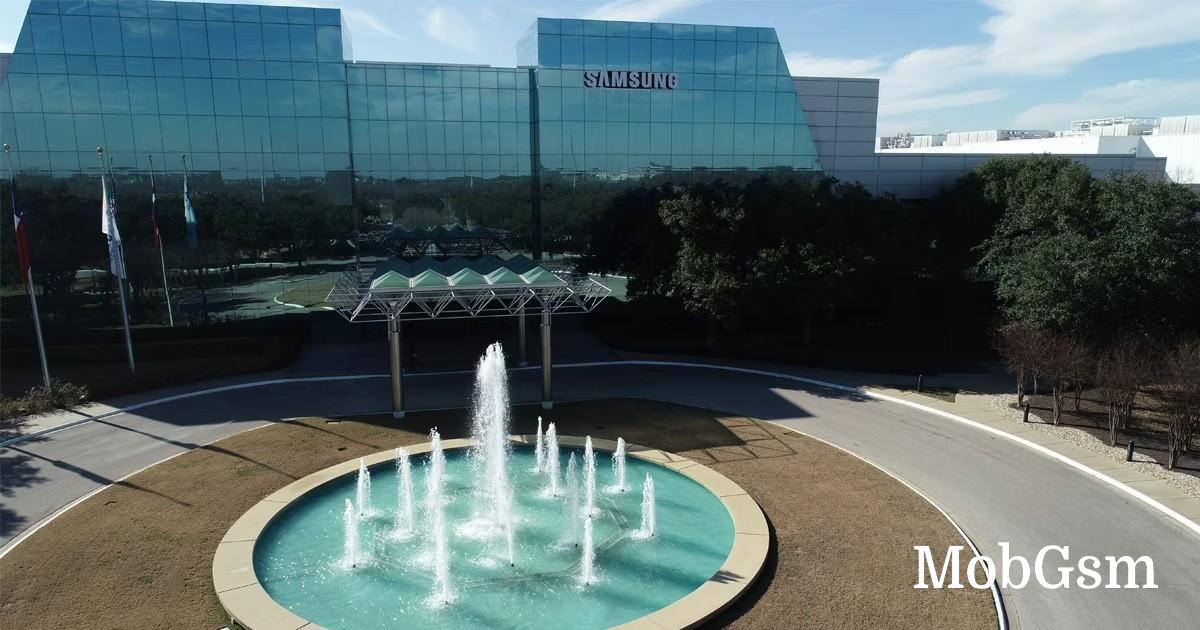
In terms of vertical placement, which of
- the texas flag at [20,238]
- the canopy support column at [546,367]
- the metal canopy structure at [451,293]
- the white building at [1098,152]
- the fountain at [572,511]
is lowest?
the fountain at [572,511]

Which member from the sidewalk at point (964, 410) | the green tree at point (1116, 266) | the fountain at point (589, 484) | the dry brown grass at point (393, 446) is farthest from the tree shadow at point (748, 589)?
the green tree at point (1116, 266)

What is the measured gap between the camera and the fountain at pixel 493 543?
13.0m

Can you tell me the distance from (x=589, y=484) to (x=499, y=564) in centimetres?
367

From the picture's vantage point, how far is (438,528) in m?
14.5

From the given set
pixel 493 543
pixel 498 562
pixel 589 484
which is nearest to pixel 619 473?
pixel 589 484

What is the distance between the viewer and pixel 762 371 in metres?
31.0

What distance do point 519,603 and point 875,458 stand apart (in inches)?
484

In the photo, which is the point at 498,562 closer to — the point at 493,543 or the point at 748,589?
the point at 493,543

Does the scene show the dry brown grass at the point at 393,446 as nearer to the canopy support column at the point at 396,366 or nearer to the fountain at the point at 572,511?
the canopy support column at the point at 396,366

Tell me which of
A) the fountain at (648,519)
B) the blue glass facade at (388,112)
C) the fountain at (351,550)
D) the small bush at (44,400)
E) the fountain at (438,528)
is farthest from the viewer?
the blue glass facade at (388,112)

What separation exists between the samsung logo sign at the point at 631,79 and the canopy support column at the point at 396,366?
20573mm

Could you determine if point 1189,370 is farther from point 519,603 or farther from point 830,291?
point 519,603

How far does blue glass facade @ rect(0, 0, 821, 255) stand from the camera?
1284 inches

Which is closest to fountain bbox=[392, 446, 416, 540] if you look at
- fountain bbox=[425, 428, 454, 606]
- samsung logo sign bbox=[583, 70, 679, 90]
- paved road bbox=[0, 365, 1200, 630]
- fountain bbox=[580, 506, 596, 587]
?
fountain bbox=[425, 428, 454, 606]
